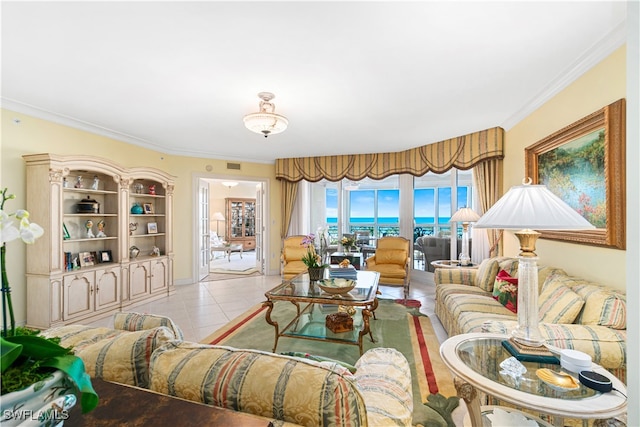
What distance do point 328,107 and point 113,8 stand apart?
2.16m

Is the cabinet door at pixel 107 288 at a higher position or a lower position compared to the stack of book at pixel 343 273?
lower

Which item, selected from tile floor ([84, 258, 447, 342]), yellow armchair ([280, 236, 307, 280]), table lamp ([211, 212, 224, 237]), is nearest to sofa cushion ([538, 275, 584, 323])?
tile floor ([84, 258, 447, 342])

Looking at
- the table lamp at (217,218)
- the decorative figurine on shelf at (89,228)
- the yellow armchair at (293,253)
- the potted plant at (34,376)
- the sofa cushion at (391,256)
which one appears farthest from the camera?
the table lamp at (217,218)

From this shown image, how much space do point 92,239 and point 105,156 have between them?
4.35 feet

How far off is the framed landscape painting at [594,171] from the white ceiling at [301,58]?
514 mm

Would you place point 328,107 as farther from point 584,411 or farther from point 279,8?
point 584,411

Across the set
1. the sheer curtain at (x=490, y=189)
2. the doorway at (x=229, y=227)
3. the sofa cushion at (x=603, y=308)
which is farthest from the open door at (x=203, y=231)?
the sofa cushion at (x=603, y=308)

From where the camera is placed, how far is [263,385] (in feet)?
2.80

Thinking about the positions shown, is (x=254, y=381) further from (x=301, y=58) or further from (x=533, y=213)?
(x=301, y=58)

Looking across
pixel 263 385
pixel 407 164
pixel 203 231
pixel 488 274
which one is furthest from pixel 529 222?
pixel 203 231

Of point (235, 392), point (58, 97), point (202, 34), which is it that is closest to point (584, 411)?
point (235, 392)

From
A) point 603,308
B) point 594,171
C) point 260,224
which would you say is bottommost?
point 603,308

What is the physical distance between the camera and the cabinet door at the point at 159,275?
4.70m

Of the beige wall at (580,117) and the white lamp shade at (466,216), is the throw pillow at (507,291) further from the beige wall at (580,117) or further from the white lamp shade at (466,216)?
the white lamp shade at (466,216)
